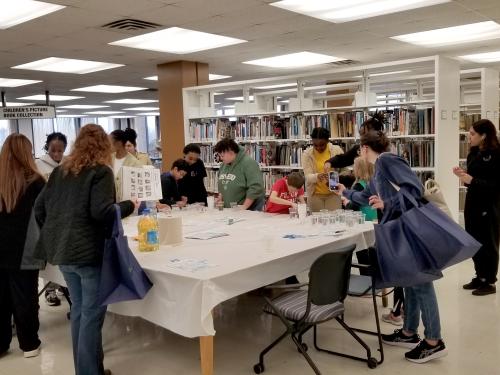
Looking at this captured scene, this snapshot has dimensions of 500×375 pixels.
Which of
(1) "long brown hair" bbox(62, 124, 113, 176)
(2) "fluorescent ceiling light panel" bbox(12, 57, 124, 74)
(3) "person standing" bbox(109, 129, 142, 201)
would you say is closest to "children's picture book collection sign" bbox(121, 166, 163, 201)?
(1) "long brown hair" bbox(62, 124, 113, 176)

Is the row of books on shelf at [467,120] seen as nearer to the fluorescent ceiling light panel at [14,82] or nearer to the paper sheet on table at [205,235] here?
the paper sheet on table at [205,235]

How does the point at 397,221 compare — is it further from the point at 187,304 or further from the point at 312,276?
the point at 187,304

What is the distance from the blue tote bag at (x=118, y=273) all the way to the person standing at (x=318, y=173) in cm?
311

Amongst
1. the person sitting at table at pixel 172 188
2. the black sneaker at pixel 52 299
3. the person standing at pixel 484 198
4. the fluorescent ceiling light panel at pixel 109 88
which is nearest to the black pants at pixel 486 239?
the person standing at pixel 484 198

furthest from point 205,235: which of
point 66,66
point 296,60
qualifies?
point 66,66

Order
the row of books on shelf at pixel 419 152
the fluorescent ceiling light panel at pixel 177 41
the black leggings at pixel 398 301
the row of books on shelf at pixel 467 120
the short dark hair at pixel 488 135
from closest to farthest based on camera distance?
the black leggings at pixel 398 301 → the short dark hair at pixel 488 135 → the row of books on shelf at pixel 419 152 → the fluorescent ceiling light panel at pixel 177 41 → the row of books on shelf at pixel 467 120

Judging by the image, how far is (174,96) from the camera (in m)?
8.99

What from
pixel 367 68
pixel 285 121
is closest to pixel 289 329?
pixel 367 68

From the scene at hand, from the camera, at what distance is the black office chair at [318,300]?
9.30 ft

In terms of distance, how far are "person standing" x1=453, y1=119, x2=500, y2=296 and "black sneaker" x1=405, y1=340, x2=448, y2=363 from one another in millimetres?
1551

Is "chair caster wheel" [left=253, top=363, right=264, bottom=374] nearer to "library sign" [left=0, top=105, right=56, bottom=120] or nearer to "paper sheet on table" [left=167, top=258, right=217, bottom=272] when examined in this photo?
"paper sheet on table" [left=167, top=258, right=217, bottom=272]

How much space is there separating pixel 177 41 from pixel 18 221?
4.58 m

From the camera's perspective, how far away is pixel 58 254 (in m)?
2.74

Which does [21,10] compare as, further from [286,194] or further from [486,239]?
[486,239]
